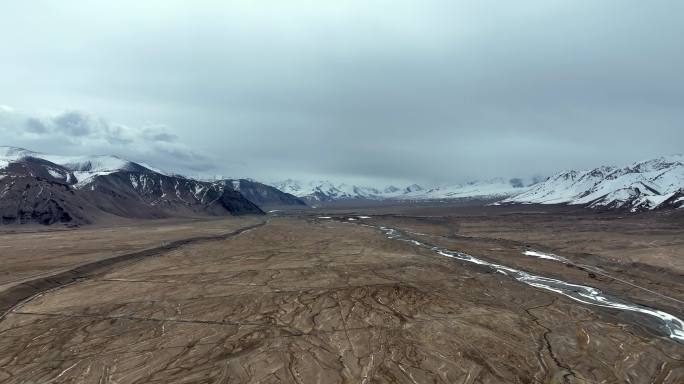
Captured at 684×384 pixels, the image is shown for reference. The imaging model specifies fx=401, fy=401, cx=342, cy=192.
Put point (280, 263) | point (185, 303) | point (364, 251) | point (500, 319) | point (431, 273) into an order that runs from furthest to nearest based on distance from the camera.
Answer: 1. point (364, 251)
2. point (280, 263)
3. point (431, 273)
4. point (185, 303)
5. point (500, 319)

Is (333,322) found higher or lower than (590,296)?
higher

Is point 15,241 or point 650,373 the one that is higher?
point 15,241

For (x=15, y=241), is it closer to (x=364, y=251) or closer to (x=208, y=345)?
(x=364, y=251)

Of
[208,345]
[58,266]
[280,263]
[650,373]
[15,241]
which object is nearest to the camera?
[650,373]

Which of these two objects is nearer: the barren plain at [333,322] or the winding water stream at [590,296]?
the barren plain at [333,322]

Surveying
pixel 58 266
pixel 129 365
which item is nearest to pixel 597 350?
pixel 129 365

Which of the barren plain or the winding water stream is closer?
the barren plain

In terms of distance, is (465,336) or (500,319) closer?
(465,336)

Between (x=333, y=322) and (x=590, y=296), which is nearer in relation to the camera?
(x=333, y=322)
